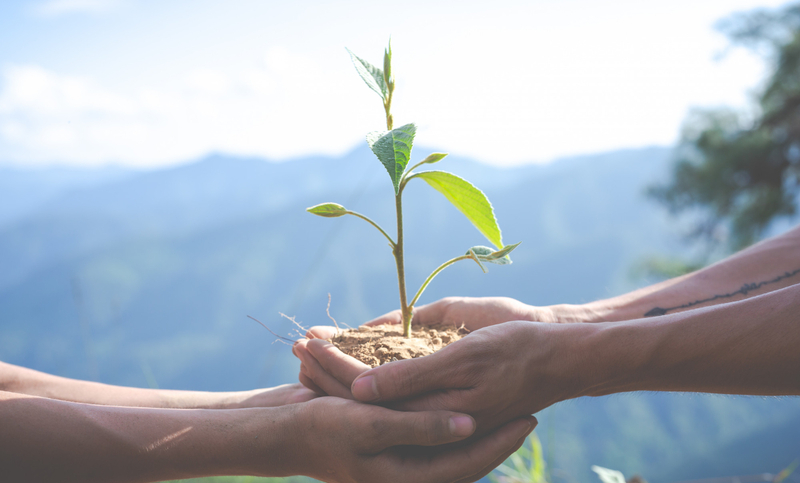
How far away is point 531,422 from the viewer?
0.72 meters

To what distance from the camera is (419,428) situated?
2.04ft

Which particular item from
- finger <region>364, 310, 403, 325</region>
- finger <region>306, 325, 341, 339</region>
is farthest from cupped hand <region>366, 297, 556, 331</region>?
finger <region>306, 325, 341, 339</region>

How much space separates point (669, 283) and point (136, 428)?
1.23 metres

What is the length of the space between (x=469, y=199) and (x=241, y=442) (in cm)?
57

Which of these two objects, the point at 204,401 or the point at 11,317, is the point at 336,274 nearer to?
the point at 11,317

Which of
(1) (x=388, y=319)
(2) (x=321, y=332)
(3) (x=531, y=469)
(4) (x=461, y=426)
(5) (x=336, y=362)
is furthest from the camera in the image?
(3) (x=531, y=469)

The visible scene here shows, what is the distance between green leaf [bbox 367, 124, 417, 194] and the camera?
655 mm

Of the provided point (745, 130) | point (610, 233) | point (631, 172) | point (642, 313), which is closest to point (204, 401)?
point (642, 313)

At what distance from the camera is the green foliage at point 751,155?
14.8 feet

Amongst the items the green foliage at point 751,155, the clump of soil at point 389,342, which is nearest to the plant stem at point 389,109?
the clump of soil at point 389,342

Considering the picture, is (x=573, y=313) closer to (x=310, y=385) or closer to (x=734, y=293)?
(x=734, y=293)

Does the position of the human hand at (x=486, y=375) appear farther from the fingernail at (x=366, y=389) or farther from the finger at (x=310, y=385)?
the finger at (x=310, y=385)

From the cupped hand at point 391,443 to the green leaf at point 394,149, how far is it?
35cm

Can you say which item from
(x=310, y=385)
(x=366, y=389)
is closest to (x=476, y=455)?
(x=366, y=389)
